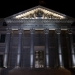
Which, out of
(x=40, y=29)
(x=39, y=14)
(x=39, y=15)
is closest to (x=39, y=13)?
(x=39, y=14)

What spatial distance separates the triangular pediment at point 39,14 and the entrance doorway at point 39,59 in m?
7.91

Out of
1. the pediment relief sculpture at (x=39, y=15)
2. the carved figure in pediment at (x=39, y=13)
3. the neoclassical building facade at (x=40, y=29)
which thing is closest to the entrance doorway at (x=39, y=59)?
the neoclassical building facade at (x=40, y=29)

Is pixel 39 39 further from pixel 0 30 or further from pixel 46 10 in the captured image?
pixel 0 30

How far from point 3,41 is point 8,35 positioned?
3985 millimetres

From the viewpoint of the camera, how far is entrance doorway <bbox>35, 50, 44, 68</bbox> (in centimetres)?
3177

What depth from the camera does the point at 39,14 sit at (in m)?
31.5

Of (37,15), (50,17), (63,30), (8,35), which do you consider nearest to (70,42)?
(63,30)

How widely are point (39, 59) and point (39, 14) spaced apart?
9.87 metres

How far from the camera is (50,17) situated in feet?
103

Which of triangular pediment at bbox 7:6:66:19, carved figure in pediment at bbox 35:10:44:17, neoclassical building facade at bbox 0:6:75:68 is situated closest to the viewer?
neoclassical building facade at bbox 0:6:75:68

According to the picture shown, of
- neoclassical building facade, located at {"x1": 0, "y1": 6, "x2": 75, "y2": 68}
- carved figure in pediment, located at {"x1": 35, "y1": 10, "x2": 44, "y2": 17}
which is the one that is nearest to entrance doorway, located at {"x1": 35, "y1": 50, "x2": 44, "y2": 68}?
neoclassical building facade, located at {"x1": 0, "y1": 6, "x2": 75, "y2": 68}

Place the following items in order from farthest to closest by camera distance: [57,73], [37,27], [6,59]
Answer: [37,27] < [6,59] < [57,73]

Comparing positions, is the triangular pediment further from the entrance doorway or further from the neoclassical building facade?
the entrance doorway

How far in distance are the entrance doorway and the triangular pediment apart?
7.91 meters
